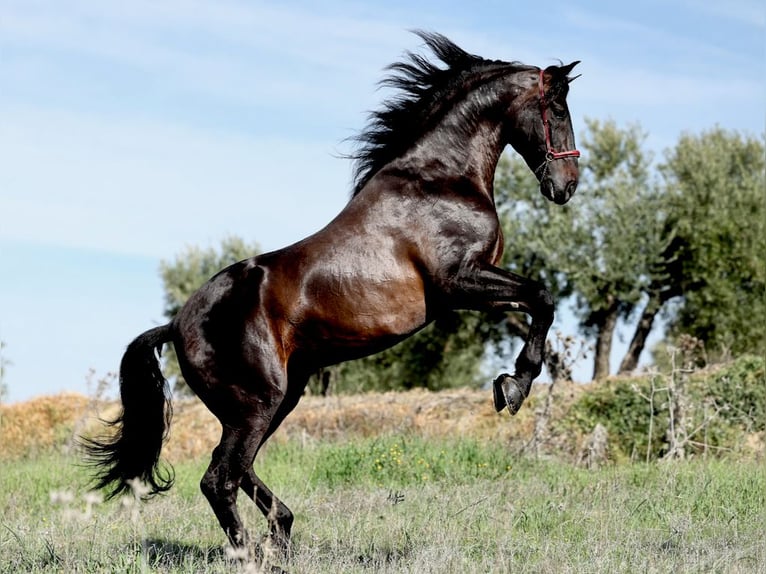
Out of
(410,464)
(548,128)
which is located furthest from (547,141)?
(410,464)

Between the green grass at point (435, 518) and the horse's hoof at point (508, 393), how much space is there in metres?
0.90

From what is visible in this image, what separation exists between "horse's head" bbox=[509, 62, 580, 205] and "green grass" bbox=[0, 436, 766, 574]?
242 centimetres

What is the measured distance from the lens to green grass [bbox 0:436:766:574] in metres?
6.16

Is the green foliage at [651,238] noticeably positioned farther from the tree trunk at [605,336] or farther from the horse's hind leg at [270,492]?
the horse's hind leg at [270,492]

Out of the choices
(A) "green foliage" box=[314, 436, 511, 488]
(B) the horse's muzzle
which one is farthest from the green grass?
(B) the horse's muzzle

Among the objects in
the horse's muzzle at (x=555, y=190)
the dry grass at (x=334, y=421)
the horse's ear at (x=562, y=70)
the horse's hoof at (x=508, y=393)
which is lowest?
the dry grass at (x=334, y=421)

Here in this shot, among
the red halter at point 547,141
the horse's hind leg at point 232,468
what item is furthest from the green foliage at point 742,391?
the horse's hind leg at point 232,468

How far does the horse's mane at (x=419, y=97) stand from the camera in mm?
6934

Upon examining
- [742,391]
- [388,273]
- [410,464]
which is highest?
[388,273]

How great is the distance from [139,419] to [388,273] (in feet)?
7.64

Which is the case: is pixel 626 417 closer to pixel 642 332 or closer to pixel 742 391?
pixel 742 391

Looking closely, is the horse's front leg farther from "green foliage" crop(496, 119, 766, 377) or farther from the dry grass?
"green foliage" crop(496, 119, 766, 377)

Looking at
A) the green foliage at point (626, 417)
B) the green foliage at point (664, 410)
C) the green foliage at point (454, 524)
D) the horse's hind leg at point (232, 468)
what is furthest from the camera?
the green foliage at point (626, 417)

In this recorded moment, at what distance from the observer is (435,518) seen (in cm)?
754
